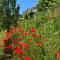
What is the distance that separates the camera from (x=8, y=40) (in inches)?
374

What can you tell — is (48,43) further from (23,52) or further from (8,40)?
(8,40)

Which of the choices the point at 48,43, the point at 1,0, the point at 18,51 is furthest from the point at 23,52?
the point at 1,0

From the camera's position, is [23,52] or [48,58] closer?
[48,58]

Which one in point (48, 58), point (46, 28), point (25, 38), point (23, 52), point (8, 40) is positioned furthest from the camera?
point (46, 28)

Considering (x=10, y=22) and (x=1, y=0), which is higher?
(x=1, y=0)

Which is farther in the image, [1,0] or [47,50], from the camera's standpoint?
[1,0]

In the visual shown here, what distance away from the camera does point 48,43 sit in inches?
294

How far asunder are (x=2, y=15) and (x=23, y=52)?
1784cm

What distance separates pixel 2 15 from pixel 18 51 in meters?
17.9

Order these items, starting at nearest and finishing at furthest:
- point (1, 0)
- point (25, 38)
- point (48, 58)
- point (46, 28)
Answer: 1. point (48, 58)
2. point (25, 38)
3. point (46, 28)
4. point (1, 0)

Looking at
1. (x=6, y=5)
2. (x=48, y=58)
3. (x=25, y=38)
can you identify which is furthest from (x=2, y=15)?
(x=48, y=58)

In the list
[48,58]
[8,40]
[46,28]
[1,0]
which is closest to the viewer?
[48,58]

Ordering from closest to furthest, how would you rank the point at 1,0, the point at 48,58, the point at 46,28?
the point at 48,58, the point at 46,28, the point at 1,0

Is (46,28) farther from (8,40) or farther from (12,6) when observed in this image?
(12,6)
